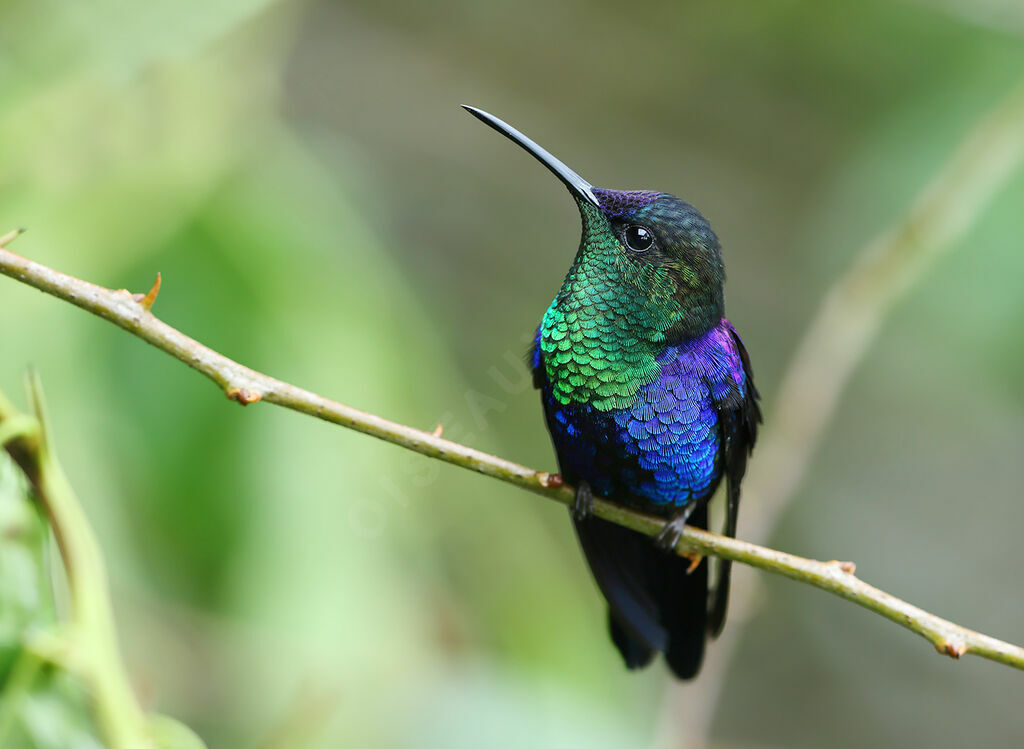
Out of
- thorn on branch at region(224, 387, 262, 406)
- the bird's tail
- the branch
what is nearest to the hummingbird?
the bird's tail

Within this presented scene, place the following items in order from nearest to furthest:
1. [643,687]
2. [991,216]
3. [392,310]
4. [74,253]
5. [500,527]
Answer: [74,253] < [392,310] < [500,527] < [991,216] < [643,687]

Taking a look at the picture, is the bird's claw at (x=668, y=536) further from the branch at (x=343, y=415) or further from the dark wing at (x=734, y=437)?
the branch at (x=343, y=415)

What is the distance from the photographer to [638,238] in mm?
1542

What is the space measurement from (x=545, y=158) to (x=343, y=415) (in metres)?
0.54

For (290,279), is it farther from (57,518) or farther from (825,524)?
(825,524)

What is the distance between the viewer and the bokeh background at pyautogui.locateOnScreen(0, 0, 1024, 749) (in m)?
1.80

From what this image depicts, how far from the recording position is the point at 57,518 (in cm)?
102

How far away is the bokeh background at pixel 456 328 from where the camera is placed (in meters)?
1.80

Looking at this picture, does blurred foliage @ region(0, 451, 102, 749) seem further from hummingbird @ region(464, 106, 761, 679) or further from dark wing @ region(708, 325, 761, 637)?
dark wing @ region(708, 325, 761, 637)

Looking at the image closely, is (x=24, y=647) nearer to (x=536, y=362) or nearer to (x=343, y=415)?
(x=343, y=415)

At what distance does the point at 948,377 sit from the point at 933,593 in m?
1.07

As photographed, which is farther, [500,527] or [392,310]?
[500,527]

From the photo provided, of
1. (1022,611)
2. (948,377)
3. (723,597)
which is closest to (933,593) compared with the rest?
(1022,611)

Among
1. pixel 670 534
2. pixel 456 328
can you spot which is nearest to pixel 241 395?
pixel 670 534
